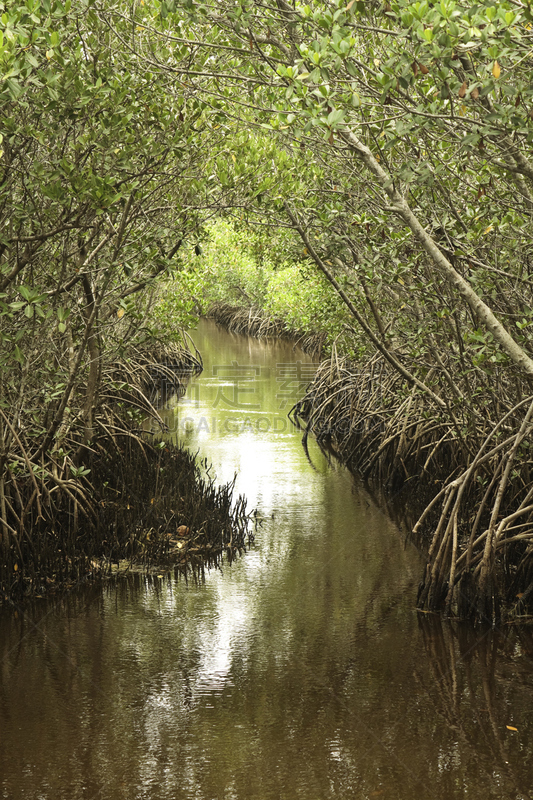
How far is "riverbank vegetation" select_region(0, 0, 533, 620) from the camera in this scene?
3.55 meters

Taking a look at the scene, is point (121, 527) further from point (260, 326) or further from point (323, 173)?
point (260, 326)

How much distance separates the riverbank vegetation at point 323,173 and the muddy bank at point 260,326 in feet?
47.8

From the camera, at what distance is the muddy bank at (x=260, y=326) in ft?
75.7

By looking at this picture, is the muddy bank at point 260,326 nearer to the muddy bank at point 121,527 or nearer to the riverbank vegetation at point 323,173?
the muddy bank at point 121,527

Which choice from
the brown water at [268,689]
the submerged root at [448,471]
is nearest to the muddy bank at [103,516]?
the brown water at [268,689]

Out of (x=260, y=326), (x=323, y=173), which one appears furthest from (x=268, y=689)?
(x=260, y=326)

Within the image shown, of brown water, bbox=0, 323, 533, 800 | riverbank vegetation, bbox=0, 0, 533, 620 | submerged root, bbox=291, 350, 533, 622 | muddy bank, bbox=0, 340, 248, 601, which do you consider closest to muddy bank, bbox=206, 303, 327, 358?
submerged root, bbox=291, 350, 533, 622

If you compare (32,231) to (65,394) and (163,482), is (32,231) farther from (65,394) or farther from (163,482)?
(163,482)

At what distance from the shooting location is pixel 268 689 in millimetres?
4289

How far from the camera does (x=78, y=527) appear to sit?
614 cm

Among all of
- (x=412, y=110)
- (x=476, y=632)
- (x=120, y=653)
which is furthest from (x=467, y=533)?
(x=412, y=110)

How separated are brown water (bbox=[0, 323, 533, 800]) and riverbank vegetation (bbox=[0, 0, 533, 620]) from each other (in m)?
0.66

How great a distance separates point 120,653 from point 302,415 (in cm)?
952

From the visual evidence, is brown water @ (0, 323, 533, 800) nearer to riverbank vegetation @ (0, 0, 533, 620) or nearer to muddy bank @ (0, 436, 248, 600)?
muddy bank @ (0, 436, 248, 600)
